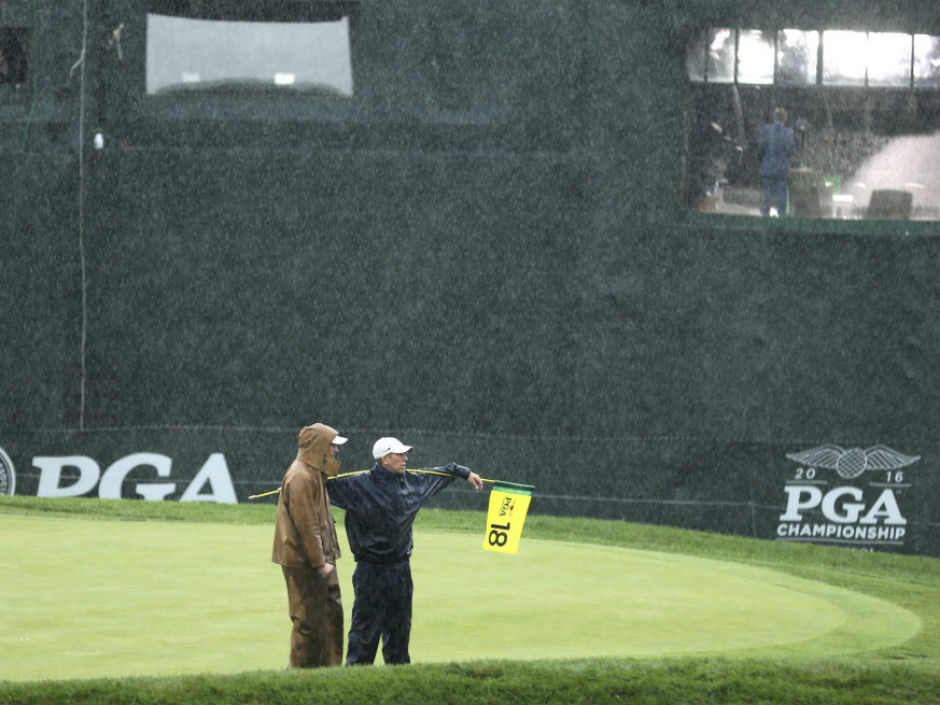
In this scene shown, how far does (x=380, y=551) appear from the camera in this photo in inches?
366

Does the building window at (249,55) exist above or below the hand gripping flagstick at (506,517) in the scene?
above

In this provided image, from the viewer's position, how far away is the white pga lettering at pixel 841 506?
20.3m

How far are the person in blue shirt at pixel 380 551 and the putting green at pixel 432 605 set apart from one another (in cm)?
52

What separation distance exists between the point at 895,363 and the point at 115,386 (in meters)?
10.7

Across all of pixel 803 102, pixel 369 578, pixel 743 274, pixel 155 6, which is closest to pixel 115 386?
pixel 155 6

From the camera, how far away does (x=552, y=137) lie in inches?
820

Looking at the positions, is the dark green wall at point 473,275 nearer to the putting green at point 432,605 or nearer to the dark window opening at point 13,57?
the dark window opening at point 13,57

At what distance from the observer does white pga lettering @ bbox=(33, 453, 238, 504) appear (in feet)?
64.9

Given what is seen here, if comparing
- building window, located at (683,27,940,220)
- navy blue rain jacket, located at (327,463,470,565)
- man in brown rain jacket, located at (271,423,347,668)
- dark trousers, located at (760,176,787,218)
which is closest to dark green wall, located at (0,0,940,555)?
building window, located at (683,27,940,220)

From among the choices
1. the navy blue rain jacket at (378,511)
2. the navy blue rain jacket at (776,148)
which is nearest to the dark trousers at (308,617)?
the navy blue rain jacket at (378,511)

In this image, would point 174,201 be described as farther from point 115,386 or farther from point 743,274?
point 743,274

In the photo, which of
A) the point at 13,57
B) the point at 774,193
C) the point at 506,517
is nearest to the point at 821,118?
the point at 774,193

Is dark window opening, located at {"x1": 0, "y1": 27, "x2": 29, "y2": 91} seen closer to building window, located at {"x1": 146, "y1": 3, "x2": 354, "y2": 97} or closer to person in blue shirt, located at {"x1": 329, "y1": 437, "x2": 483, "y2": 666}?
building window, located at {"x1": 146, "y1": 3, "x2": 354, "y2": 97}

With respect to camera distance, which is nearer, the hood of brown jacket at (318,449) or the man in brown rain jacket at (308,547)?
the man in brown rain jacket at (308,547)
